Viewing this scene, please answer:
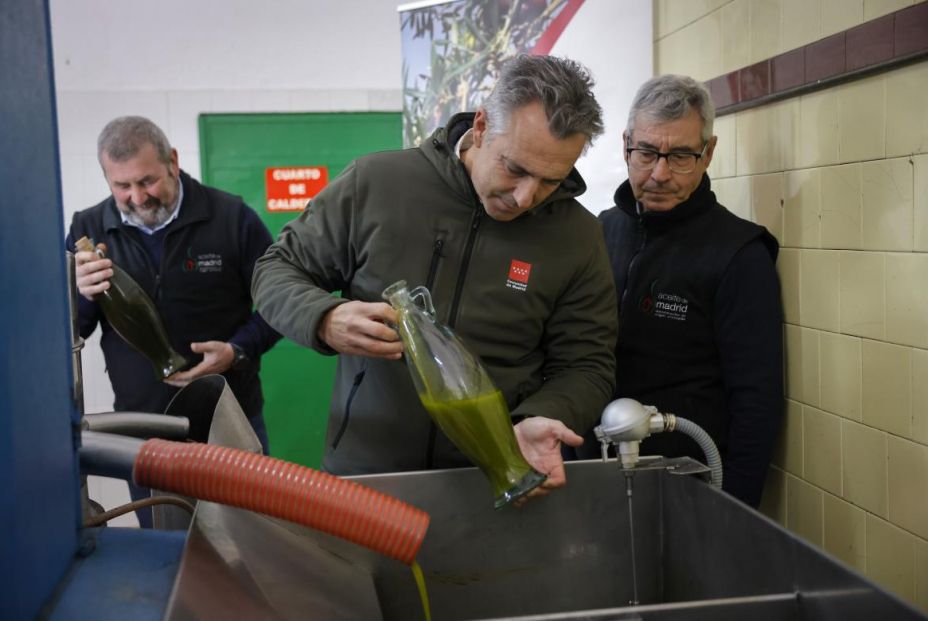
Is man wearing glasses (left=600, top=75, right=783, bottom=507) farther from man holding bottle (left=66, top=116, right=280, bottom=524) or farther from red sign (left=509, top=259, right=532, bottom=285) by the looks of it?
man holding bottle (left=66, top=116, right=280, bottom=524)

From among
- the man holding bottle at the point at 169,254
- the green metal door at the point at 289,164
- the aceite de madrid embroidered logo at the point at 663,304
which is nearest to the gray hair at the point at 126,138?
the man holding bottle at the point at 169,254

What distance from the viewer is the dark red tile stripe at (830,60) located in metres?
1.45

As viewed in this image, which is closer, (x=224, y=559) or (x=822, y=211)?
(x=224, y=559)

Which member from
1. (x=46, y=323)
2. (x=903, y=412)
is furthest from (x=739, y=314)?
(x=46, y=323)

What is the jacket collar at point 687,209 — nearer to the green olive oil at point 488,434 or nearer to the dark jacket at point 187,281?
the green olive oil at point 488,434

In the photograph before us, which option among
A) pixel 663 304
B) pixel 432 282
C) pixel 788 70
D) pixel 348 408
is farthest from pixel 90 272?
pixel 788 70

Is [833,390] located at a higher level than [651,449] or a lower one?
higher

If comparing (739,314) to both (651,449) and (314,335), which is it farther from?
(314,335)

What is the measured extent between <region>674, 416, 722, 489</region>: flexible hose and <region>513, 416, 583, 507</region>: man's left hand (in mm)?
178

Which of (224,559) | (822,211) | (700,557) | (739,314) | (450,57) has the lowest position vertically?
(700,557)

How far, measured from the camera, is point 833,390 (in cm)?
177

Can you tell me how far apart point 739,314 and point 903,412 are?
361mm

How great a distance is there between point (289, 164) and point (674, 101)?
276 centimetres

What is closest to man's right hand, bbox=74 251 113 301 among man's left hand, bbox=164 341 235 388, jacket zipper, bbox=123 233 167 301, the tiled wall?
man's left hand, bbox=164 341 235 388
